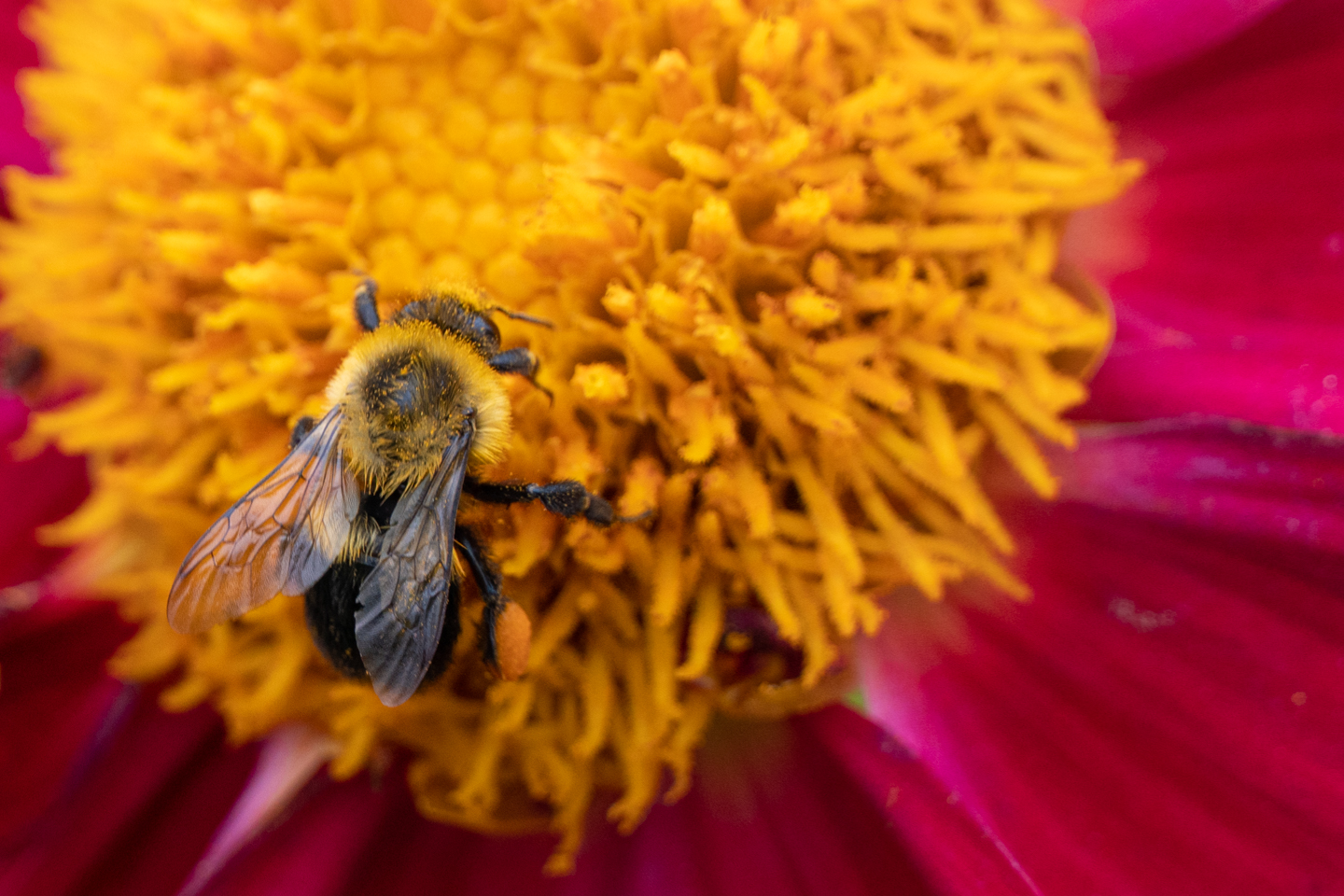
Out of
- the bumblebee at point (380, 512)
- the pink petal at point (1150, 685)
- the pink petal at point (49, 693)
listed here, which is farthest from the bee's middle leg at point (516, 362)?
the pink petal at point (49, 693)

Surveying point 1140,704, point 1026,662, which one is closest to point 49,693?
point 1026,662

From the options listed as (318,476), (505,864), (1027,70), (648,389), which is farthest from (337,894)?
(1027,70)

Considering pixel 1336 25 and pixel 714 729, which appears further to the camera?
pixel 714 729

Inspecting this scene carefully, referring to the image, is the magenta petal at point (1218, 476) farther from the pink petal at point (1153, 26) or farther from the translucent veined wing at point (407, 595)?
the translucent veined wing at point (407, 595)

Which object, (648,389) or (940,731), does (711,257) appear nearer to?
(648,389)

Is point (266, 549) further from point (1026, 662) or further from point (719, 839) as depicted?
point (1026, 662)

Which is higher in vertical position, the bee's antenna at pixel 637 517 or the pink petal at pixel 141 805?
the bee's antenna at pixel 637 517
